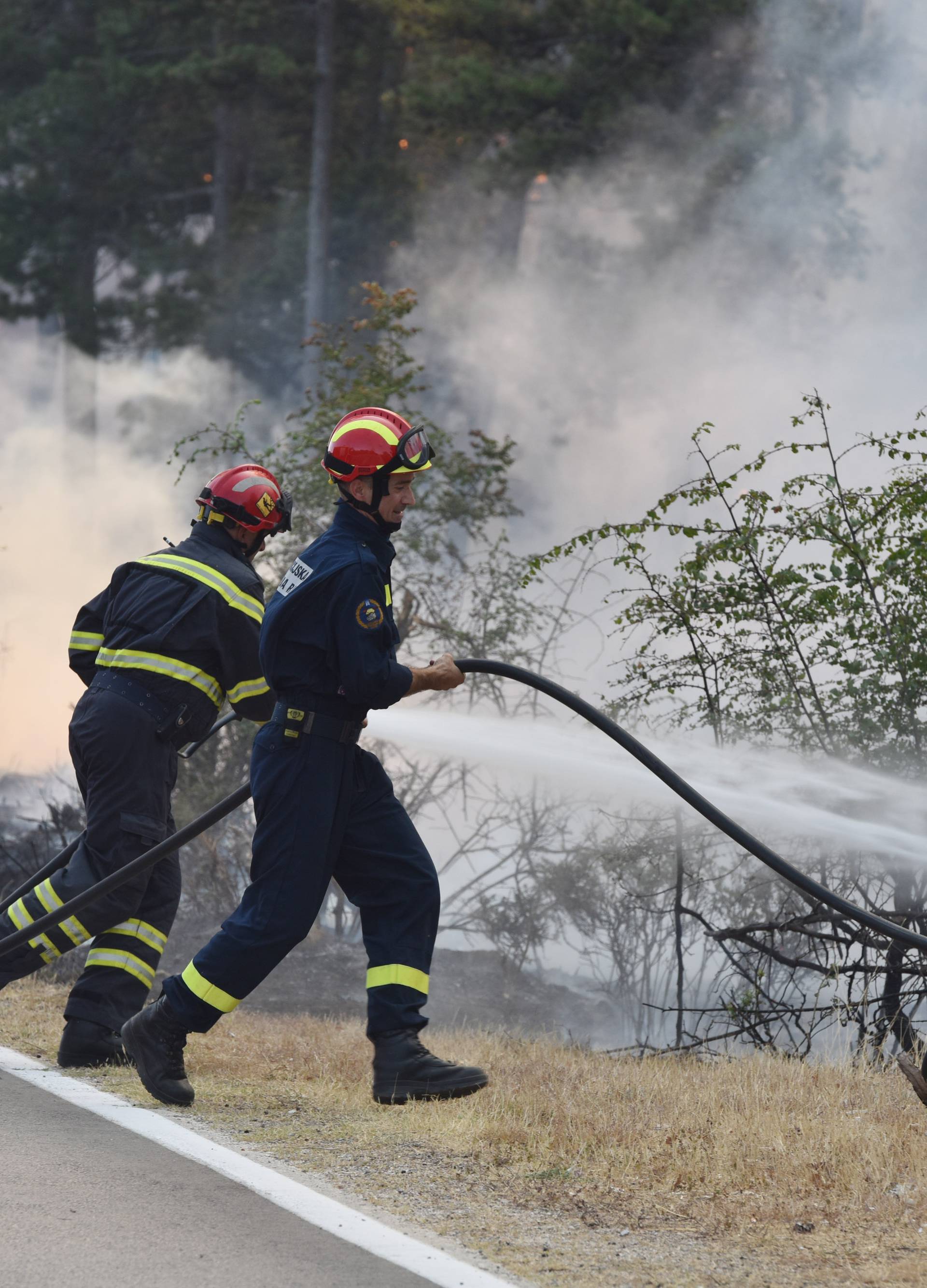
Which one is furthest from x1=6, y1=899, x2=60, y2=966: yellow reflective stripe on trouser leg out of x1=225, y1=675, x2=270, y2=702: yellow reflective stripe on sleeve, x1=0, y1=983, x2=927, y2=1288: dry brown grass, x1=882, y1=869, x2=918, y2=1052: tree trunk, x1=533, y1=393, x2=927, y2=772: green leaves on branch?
x1=882, y1=869, x2=918, y2=1052: tree trunk

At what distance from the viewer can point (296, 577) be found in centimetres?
388

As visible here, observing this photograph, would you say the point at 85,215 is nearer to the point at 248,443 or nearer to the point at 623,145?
the point at 248,443

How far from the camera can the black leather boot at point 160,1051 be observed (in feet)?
13.0

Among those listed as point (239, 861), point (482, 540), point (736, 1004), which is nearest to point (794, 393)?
point (482, 540)

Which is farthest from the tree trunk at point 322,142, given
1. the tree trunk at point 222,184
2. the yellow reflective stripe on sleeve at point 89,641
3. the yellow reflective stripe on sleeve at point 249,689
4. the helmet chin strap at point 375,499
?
the helmet chin strap at point 375,499

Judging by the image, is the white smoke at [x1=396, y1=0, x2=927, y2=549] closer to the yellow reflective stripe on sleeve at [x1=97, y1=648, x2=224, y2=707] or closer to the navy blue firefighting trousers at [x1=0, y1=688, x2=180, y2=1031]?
the yellow reflective stripe on sleeve at [x1=97, y1=648, x2=224, y2=707]

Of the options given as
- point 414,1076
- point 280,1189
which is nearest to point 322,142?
point 414,1076

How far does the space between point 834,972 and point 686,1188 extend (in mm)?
2901

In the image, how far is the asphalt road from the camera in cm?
267

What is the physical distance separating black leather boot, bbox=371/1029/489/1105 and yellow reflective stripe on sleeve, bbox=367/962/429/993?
0.13 metres

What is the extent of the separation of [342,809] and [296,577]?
24.0 inches

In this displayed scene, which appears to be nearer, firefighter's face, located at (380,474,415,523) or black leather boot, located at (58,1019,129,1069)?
firefighter's face, located at (380,474,415,523)

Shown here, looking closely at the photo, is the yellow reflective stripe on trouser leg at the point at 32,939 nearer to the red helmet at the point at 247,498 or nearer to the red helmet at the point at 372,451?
the red helmet at the point at 247,498

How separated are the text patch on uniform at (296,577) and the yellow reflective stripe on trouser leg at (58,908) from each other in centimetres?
122
